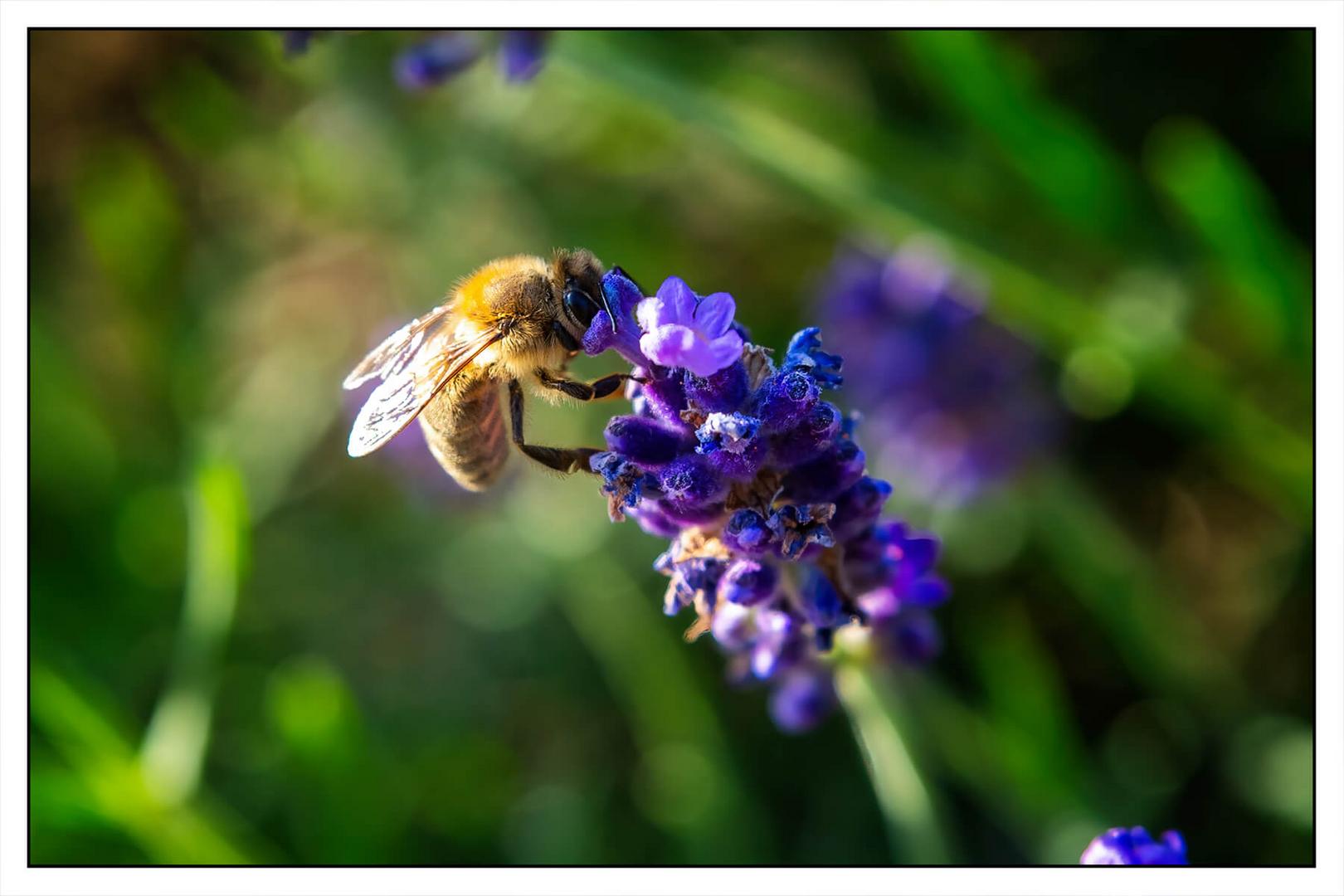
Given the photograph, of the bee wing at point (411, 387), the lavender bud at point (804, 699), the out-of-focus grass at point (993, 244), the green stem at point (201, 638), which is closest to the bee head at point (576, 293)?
the bee wing at point (411, 387)

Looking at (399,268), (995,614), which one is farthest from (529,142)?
(995,614)

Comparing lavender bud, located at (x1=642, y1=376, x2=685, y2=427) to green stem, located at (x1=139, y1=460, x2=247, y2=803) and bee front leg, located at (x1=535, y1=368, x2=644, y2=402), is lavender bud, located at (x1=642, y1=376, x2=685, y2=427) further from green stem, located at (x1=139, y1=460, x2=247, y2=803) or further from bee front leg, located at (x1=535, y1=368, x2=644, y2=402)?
green stem, located at (x1=139, y1=460, x2=247, y2=803)

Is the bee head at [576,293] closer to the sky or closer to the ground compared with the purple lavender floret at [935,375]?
closer to the ground

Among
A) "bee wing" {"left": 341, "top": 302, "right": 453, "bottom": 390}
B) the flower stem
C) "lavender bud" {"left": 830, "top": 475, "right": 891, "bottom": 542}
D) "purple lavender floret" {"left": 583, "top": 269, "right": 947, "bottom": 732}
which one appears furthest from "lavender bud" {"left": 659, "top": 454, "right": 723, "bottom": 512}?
the flower stem

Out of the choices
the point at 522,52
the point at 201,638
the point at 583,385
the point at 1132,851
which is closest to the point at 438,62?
the point at 522,52

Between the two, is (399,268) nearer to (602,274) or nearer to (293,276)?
(293,276)

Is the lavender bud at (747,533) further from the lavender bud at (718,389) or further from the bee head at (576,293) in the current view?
the bee head at (576,293)
